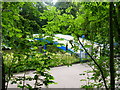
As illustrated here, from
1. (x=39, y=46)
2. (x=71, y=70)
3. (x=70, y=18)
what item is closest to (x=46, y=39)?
(x=39, y=46)

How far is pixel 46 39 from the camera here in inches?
35.7

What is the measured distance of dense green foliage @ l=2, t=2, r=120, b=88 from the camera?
91 centimetres

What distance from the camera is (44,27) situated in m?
1.06

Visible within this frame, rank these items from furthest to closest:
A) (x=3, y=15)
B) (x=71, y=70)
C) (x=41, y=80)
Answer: (x=71, y=70), (x=41, y=80), (x=3, y=15)

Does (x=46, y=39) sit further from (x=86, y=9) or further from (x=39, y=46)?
(x=86, y=9)

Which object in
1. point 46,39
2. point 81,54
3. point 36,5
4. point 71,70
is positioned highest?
point 36,5

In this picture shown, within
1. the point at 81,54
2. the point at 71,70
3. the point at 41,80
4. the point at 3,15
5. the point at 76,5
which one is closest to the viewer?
the point at 3,15

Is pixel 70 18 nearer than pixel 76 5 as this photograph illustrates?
Yes

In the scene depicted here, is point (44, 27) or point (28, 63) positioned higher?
point (44, 27)

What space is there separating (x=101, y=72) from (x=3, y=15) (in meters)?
0.84

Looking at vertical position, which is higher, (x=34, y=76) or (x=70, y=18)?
(x=70, y=18)

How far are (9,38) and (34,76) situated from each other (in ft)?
1.01

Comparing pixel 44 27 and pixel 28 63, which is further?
pixel 44 27

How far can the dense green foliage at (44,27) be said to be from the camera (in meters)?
0.91
